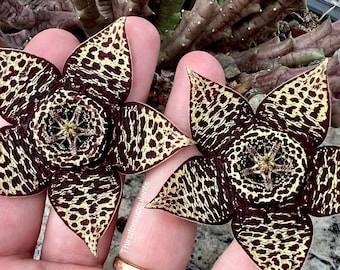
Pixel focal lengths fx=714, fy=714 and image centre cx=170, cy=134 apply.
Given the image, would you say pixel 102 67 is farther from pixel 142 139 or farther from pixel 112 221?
pixel 112 221

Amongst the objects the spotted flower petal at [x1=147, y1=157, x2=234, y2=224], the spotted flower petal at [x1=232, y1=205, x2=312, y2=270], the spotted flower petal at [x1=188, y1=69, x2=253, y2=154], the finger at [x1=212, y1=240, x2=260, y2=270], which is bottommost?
the finger at [x1=212, y1=240, x2=260, y2=270]

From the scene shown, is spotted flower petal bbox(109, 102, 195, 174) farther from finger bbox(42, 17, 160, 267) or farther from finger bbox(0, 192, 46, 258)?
finger bbox(0, 192, 46, 258)

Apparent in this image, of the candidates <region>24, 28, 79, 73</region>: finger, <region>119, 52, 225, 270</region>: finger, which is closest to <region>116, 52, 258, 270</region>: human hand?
<region>119, 52, 225, 270</region>: finger

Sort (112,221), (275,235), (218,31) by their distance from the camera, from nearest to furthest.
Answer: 1. (275,235)
2. (112,221)
3. (218,31)

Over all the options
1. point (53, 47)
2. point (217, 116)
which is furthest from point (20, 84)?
point (217, 116)

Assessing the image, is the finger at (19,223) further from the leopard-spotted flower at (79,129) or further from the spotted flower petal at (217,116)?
the spotted flower petal at (217,116)

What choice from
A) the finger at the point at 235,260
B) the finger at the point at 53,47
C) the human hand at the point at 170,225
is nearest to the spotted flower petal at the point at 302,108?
the human hand at the point at 170,225

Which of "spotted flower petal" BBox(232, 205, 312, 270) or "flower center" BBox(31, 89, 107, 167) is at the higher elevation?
"flower center" BBox(31, 89, 107, 167)

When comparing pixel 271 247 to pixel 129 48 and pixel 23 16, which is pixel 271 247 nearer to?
pixel 129 48
